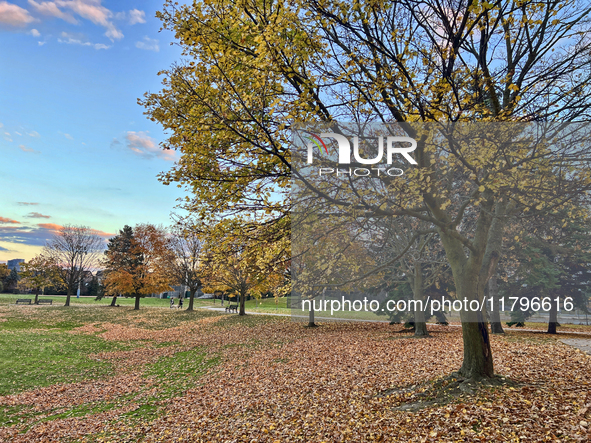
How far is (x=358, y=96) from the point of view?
659 centimetres

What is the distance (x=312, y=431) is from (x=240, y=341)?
37.0ft

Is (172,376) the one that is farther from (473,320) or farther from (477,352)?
(473,320)

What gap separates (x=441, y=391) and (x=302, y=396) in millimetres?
3066

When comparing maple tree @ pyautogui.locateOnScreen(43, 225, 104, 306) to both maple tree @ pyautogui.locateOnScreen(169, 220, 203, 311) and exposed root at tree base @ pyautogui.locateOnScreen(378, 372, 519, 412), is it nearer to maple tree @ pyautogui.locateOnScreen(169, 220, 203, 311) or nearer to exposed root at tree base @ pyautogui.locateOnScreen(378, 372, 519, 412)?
maple tree @ pyautogui.locateOnScreen(169, 220, 203, 311)

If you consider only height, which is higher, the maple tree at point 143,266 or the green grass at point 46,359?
the maple tree at point 143,266

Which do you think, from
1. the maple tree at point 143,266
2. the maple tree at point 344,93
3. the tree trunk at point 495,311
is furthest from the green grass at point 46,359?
the tree trunk at point 495,311

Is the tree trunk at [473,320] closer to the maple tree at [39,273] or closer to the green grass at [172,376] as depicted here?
the green grass at [172,376]

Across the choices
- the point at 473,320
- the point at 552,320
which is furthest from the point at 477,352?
the point at 552,320

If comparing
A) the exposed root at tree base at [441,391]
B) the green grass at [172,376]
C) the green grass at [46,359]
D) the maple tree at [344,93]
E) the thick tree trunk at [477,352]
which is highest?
the maple tree at [344,93]

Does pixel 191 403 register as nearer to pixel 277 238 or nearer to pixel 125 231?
pixel 277 238

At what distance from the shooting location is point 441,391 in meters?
6.93

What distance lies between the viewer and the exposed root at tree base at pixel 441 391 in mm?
6496

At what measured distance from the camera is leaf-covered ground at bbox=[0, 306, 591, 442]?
5.54 m

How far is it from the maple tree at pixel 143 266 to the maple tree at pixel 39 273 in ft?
18.2
